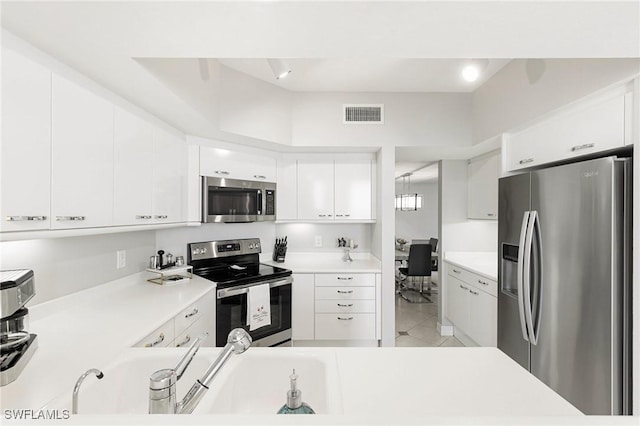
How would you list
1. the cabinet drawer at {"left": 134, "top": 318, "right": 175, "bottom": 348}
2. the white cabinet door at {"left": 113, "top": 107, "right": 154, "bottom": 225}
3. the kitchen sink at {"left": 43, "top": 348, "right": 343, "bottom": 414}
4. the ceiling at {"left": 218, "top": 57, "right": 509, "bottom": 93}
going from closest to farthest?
1. the kitchen sink at {"left": 43, "top": 348, "right": 343, "bottom": 414}
2. the cabinet drawer at {"left": 134, "top": 318, "right": 175, "bottom": 348}
3. the white cabinet door at {"left": 113, "top": 107, "right": 154, "bottom": 225}
4. the ceiling at {"left": 218, "top": 57, "right": 509, "bottom": 93}

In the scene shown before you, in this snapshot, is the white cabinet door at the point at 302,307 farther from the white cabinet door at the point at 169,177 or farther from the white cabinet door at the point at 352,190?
the white cabinet door at the point at 169,177

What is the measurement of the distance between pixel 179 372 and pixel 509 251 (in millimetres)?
2208

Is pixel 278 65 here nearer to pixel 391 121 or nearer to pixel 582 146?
pixel 391 121

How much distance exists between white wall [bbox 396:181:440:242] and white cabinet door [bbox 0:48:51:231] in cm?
805

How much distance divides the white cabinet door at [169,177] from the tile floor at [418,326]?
8.89 feet

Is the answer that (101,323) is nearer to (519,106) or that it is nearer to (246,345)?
(246,345)

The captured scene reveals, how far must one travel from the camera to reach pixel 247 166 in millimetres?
3020

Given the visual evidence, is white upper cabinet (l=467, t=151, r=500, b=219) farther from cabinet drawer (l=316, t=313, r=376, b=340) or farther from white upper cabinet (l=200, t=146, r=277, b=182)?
white upper cabinet (l=200, t=146, r=277, b=182)

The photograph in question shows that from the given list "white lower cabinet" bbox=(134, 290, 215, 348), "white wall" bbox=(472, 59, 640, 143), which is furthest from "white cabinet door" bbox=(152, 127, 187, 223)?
"white wall" bbox=(472, 59, 640, 143)

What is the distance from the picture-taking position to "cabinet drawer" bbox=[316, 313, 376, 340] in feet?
10.1

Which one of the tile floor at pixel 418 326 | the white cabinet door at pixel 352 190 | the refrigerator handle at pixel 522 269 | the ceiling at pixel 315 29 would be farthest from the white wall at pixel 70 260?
the tile floor at pixel 418 326

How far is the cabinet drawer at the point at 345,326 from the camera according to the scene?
3.07 meters

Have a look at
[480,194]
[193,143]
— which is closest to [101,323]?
[193,143]

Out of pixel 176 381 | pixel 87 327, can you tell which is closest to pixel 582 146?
pixel 176 381
